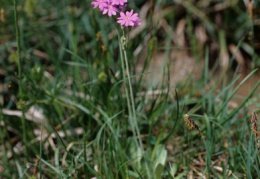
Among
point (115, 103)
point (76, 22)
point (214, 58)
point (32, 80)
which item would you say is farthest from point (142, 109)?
point (214, 58)

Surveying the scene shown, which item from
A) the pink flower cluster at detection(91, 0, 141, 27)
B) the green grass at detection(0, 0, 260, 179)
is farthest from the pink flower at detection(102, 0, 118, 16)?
the green grass at detection(0, 0, 260, 179)

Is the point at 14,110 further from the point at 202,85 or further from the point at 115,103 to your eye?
the point at 202,85

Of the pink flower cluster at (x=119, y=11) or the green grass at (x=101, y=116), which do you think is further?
the green grass at (x=101, y=116)

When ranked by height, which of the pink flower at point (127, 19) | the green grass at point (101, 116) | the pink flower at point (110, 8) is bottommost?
the green grass at point (101, 116)

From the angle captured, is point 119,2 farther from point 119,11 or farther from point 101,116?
point 101,116

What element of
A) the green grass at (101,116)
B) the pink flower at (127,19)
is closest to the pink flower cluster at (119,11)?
the pink flower at (127,19)

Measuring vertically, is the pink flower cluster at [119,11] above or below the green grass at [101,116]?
above

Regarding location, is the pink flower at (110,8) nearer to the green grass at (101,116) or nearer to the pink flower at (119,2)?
the pink flower at (119,2)
